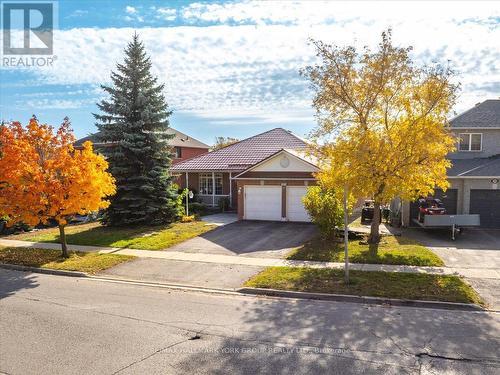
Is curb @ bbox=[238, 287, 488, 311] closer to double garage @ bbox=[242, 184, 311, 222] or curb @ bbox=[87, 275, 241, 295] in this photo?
curb @ bbox=[87, 275, 241, 295]

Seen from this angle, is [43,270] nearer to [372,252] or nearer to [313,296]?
[313,296]

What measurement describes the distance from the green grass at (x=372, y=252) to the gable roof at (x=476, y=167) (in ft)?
22.3

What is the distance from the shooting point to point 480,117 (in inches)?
953

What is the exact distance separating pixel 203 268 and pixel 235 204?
1611 centimetres

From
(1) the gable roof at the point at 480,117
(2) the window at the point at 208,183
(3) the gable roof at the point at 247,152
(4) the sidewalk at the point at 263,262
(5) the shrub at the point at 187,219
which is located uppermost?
(1) the gable roof at the point at 480,117

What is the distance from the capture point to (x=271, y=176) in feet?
76.7

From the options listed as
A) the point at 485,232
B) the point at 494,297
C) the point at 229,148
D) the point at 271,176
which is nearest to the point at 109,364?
the point at 494,297

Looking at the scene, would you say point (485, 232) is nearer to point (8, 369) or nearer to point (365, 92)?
point (365, 92)

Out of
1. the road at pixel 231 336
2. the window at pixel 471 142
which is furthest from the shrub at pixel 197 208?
the road at pixel 231 336

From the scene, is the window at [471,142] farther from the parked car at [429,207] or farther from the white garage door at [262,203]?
the white garage door at [262,203]

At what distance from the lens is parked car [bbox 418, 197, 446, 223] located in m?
19.5

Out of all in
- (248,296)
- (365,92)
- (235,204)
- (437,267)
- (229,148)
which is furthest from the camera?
(229,148)

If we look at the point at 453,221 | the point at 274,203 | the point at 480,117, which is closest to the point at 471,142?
the point at 480,117

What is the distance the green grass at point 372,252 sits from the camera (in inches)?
530
